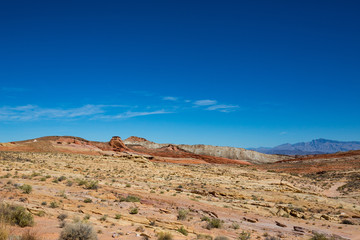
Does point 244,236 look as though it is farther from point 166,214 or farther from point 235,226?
point 166,214

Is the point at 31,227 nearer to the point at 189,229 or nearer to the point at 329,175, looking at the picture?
the point at 189,229

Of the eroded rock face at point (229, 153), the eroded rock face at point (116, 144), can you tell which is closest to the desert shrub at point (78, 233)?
the eroded rock face at point (116, 144)

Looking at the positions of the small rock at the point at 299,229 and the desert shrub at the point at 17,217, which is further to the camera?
the small rock at the point at 299,229

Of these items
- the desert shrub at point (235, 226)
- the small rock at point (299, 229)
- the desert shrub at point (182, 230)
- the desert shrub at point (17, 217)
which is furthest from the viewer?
the small rock at point (299, 229)

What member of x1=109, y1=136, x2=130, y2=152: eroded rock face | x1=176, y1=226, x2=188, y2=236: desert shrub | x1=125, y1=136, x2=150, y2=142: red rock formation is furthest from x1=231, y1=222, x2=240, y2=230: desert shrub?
x1=125, y1=136, x2=150, y2=142: red rock formation

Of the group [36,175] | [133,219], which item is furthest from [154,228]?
[36,175]

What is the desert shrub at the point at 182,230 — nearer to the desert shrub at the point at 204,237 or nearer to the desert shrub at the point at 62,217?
the desert shrub at the point at 204,237

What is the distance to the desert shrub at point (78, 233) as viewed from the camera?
6.78 meters

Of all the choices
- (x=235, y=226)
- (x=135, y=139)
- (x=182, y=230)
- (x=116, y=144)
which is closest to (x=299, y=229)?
(x=235, y=226)

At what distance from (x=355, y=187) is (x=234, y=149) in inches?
2993

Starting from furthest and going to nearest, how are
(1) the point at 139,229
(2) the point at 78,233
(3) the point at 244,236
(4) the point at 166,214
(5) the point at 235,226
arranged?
(4) the point at 166,214, (5) the point at 235,226, (3) the point at 244,236, (1) the point at 139,229, (2) the point at 78,233

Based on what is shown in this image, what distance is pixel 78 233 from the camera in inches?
270

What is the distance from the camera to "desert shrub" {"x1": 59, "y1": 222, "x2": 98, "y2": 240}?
6.78 meters

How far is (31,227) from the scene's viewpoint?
26.4ft
